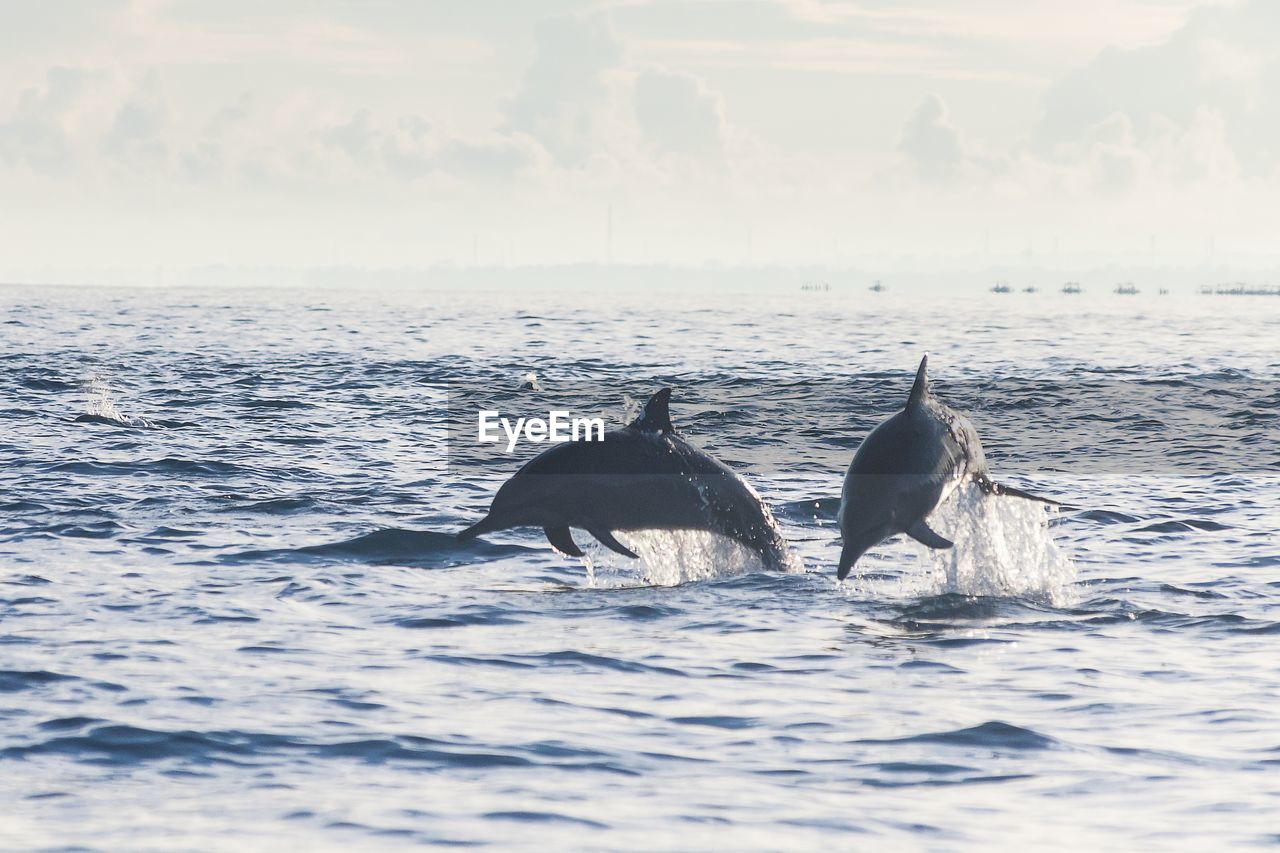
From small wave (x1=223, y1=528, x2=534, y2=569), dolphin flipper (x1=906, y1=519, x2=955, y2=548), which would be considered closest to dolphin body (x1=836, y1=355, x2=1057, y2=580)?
dolphin flipper (x1=906, y1=519, x2=955, y2=548)

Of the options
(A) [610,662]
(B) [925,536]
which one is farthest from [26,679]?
(B) [925,536]

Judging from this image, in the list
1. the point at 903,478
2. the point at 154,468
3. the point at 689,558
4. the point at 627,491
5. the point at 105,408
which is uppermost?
the point at 903,478

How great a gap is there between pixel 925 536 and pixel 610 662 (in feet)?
11.9

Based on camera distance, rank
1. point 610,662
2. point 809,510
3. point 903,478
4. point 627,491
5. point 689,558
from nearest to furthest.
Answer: point 610,662, point 903,478, point 627,491, point 689,558, point 809,510

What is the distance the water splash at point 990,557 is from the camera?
17922 mm

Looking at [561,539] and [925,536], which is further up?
[925,536]

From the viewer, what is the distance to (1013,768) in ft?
36.8

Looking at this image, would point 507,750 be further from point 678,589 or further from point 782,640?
point 678,589

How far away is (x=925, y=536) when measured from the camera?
15852 mm

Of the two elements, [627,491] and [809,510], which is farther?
[809,510]

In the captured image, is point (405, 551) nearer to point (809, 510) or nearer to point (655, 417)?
point (655, 417)

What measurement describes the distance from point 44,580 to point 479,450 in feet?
50.5

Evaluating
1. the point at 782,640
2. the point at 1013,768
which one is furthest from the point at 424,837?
the point at 782,640

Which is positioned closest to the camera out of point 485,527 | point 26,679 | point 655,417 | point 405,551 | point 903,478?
point 26,679
